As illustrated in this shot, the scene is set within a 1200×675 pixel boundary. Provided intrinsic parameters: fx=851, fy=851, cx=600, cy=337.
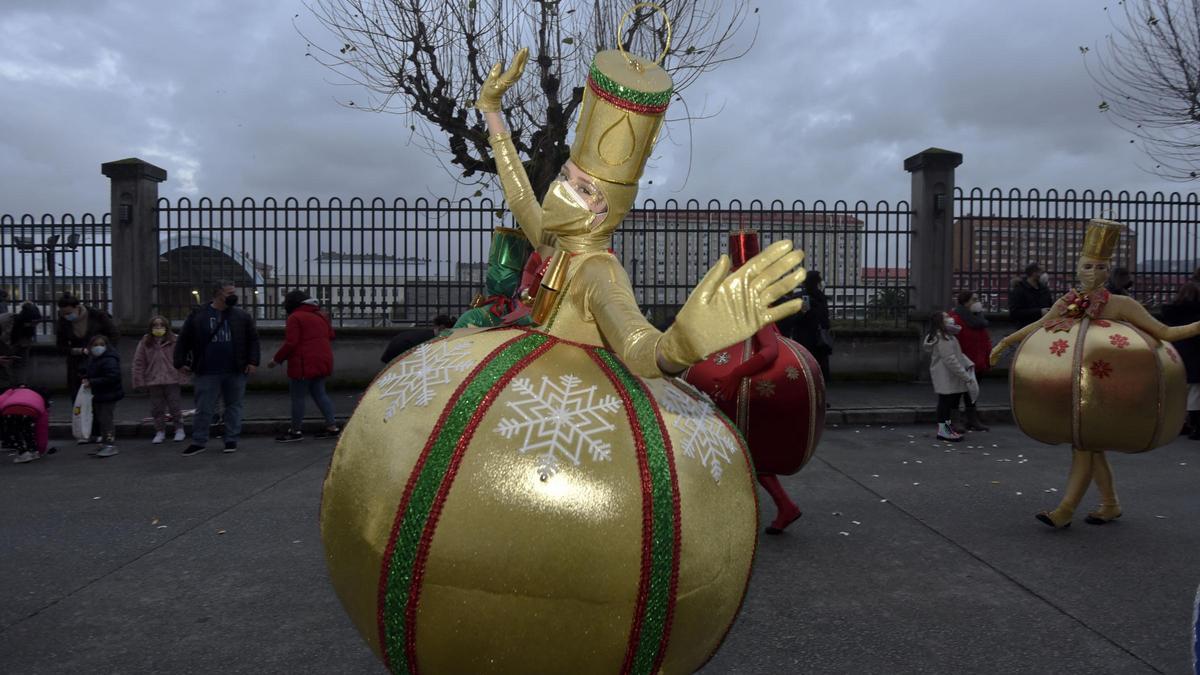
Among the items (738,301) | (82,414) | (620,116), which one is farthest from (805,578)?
(82,414)

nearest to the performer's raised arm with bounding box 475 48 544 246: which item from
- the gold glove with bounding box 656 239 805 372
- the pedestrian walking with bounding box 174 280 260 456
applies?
the gold glove with bounding box 656 239 805 372

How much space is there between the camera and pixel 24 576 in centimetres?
457

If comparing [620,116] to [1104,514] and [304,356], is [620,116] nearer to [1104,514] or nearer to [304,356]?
[1104,514]

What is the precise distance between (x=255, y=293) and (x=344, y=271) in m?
1.22

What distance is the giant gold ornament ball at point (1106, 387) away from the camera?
4.84 m

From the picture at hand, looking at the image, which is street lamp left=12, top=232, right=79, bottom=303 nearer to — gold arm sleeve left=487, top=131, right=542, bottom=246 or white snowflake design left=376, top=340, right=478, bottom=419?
gold arm sleeve left=487, top=131, right=542, bottom=246

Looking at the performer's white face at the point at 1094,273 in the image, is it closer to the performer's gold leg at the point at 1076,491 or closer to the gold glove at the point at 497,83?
the performer's gold leg at the point at 1076,491

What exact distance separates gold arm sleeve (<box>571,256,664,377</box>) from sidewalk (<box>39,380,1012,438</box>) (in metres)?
8.31

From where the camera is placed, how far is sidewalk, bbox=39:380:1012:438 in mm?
9727

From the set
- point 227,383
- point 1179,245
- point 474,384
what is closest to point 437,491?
point 474,384

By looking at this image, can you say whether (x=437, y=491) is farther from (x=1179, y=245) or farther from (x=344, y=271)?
(x=1179, y=245)

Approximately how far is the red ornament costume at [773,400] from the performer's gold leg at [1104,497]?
2.14 meters

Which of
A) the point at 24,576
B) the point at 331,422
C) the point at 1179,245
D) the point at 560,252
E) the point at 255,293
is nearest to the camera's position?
the point at 560,252

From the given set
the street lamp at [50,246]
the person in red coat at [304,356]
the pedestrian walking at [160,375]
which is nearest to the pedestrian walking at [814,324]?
the person in red coat at [304,356]
